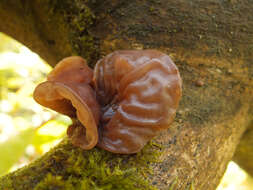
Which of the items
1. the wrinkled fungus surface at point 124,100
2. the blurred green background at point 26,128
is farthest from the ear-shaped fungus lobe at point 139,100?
the blurred green background at point 26,128

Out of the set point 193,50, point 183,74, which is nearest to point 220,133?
point 183,74

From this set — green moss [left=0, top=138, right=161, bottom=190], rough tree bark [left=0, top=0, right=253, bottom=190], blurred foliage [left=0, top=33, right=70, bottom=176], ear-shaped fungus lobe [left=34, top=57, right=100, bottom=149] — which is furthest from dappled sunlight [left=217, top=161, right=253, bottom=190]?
ear-shaped fungus lobe [left=34, top=57, right=100, bottom=149]

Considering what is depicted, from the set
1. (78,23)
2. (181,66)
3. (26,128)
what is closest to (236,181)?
(181,66)

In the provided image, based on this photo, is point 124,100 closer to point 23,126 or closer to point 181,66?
point 181,66

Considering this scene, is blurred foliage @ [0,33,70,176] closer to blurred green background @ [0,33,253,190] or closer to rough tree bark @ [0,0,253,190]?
blurred green background @ [0,33,253,190]

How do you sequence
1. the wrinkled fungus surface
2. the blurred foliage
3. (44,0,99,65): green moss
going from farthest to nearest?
1. the blurred foliage
2. (44,0,99,65): green moss
3. the wrinkled fungus surface

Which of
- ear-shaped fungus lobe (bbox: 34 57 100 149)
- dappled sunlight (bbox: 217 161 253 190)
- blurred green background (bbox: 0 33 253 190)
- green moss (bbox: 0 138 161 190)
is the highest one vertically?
ear-shaped fungus lobe (bbox: 34 57 100 149)
